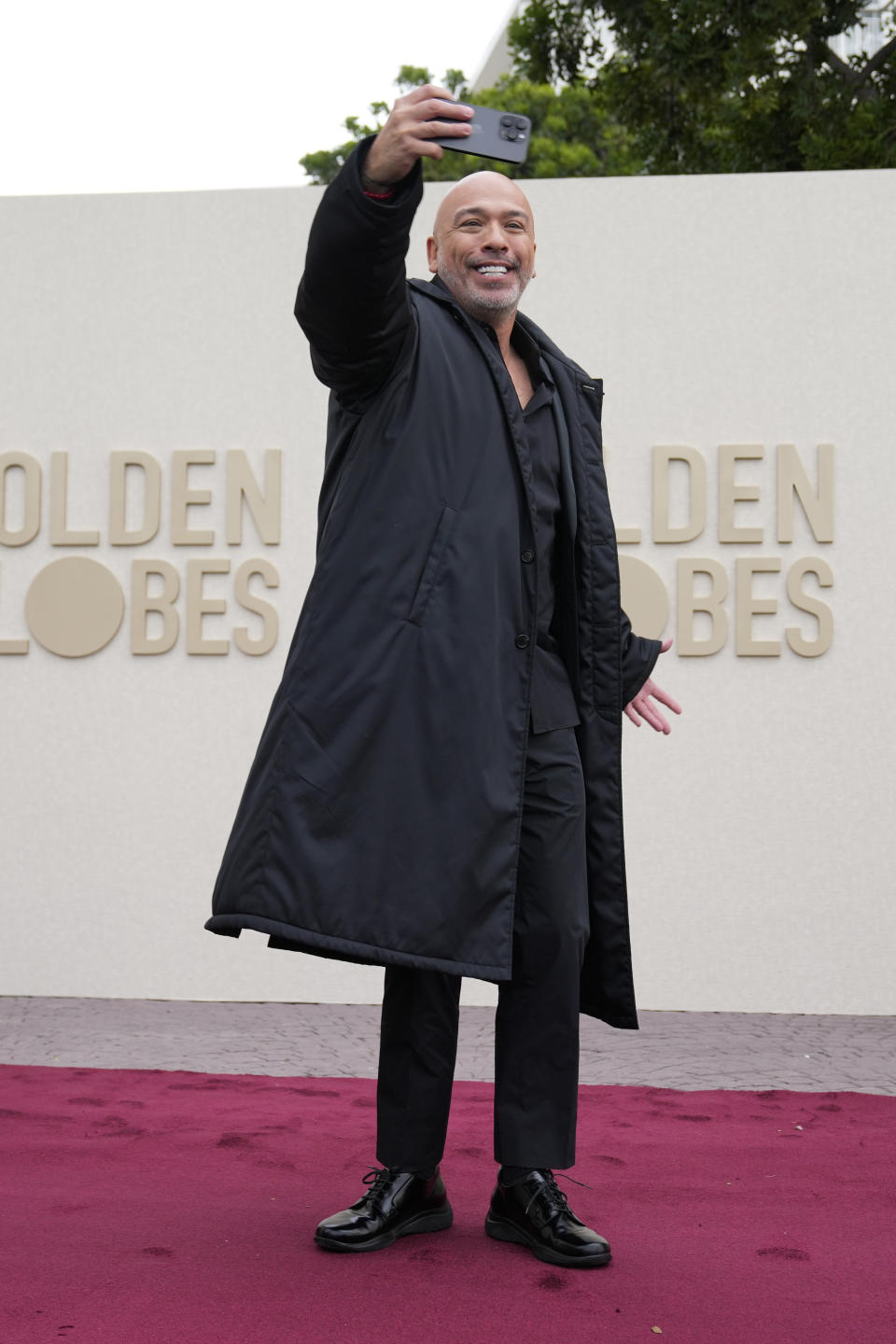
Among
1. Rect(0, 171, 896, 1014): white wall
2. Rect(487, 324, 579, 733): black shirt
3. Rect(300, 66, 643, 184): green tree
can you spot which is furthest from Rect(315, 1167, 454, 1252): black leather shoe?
Rect(300, 66, 643, 184): green tree

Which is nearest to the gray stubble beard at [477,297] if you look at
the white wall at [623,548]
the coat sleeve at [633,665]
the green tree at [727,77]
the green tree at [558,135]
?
the coat sleeve at [633,665]

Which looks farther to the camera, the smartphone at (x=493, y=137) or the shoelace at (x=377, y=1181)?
the shoelace at (x=377, y=1181)

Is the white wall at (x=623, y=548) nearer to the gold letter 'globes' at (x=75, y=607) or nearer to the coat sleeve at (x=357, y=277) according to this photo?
→ the gold letter 'globes' at (x=75, y=607)

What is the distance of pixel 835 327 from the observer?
464cm

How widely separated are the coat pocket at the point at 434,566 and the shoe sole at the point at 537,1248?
2.73 feet

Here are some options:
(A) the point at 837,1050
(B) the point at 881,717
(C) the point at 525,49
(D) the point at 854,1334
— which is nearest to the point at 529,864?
(D) the point at 854,1334

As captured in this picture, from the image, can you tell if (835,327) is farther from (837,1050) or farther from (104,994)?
(104,994)

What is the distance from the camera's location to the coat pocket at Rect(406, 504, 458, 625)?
1.83 metres

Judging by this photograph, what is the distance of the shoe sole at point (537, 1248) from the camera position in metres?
1.82

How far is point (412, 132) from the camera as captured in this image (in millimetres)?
1631

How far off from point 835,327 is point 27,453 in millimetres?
2737

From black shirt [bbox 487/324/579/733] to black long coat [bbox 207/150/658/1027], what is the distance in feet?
0.19

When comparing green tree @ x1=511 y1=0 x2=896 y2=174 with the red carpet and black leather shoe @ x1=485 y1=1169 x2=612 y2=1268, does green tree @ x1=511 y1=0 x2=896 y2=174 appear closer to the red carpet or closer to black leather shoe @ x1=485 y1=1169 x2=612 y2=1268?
the red carpet

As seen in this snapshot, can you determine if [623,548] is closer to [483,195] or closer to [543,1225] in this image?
[483,195]
